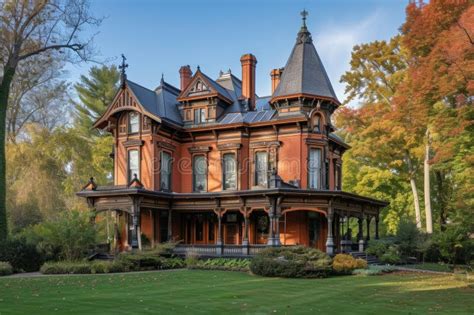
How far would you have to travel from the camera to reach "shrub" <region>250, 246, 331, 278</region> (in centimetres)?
1834

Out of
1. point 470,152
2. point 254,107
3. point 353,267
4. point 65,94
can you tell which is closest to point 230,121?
point 254,107

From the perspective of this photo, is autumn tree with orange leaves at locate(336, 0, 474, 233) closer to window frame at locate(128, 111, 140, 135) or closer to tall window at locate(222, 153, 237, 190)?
tall window at locate(222, 153, 237, 190)

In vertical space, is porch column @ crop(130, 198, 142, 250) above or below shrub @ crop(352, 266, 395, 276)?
above

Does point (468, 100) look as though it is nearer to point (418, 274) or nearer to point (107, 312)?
point (418, 274)

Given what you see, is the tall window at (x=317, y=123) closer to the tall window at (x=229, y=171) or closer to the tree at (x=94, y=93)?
the tall window at (x=229, y=171)

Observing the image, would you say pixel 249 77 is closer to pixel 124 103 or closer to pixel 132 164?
pixel 124 103

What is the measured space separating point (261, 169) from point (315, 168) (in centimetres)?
316

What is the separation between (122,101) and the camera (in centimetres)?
2773

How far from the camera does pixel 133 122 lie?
28.0 m

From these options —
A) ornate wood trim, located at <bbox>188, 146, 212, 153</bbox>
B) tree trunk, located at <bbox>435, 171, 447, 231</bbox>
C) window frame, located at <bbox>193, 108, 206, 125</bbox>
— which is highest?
window frame, located at <bbox>193, 108, 206, 125</bbox>

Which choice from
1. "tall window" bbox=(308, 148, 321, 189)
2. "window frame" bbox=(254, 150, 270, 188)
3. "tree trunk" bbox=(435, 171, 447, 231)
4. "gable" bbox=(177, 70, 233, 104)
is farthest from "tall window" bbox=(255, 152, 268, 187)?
"tree trunk" bbox=(435, 171, 447, 231)

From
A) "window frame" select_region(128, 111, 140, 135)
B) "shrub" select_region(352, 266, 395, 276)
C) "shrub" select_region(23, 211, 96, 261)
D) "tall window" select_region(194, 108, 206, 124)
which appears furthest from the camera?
Result: "tall window" select_region(194, 108, 206, 124)

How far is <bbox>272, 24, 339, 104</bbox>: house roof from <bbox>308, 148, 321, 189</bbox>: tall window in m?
3.30

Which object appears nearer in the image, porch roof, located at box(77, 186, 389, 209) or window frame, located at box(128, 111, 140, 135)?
porch roof, located at box(77, 186, 389, 209)
